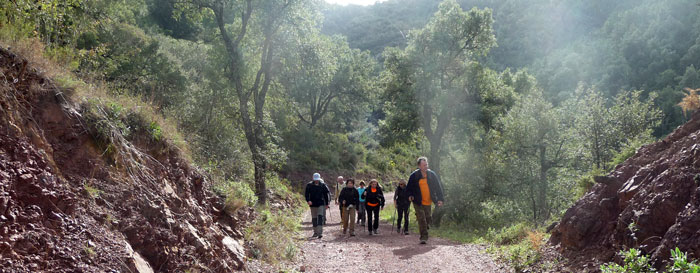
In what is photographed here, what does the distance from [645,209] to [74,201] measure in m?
6.76

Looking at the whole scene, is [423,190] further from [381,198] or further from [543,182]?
[543,182]

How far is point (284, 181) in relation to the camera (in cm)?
2612

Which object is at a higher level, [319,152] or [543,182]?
[319,152]

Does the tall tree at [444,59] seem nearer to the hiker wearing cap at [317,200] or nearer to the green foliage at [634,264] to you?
the hiker wearing cap at [317,200]

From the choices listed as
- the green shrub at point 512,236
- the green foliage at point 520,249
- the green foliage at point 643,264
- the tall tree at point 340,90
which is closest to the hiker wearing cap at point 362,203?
the green shrub at point 512,236

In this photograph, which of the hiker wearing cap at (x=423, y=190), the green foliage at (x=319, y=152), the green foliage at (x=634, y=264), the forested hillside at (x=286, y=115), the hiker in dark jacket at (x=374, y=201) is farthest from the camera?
the green foliage at (x=319, y=152)

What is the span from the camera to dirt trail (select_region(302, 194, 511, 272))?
8.42 metres

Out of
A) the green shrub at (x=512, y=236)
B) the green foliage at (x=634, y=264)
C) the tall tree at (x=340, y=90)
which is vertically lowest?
the green shrub at (x=512, y=236)

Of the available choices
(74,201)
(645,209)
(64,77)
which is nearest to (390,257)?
(645,209)

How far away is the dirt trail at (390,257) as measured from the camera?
27.6 ft

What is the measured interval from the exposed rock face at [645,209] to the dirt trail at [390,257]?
1.65 metres

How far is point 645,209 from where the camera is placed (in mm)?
A: 5750

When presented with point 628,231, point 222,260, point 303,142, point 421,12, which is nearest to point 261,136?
point 222,260

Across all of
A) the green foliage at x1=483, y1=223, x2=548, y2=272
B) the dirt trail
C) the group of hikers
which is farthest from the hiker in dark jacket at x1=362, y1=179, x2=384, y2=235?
the green foliage at x1=483, y1=223, x2=548, y2=272
